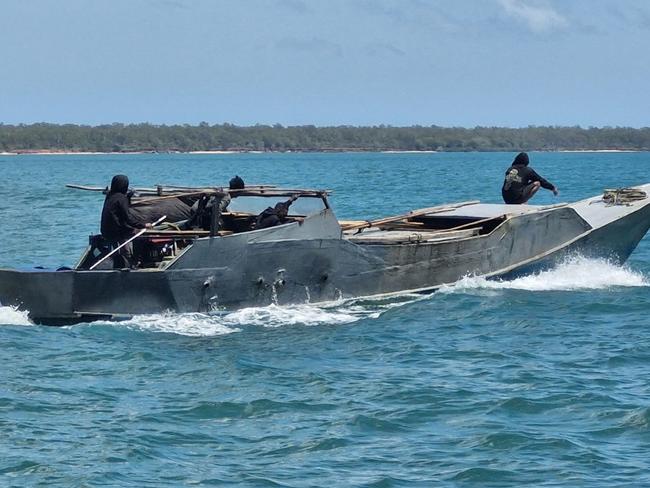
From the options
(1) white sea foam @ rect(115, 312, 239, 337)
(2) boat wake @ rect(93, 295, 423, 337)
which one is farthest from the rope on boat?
(1) white sea foam @ rect(115, 312, 239, 337)

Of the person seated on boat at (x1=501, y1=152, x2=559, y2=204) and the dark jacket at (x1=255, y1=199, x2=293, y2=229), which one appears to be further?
the person seated on boat at (x1=501, y1=152, x2=559, y2=204)

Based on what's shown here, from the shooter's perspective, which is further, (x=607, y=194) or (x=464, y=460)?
(x=607, y=194)

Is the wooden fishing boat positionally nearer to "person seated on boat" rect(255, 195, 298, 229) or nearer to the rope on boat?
"person seated on boat" rect(255, 195, 298, 229)

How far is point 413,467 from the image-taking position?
37.8ft

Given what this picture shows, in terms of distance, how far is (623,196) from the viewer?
23.4 metres

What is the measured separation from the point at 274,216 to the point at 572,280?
5.81 m

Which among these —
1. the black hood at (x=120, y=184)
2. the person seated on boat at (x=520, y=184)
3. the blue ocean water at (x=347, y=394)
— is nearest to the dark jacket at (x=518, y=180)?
the person seated on boat at (x=520, y=184)

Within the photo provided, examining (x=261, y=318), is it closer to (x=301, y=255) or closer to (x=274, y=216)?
(x=301, y=255)

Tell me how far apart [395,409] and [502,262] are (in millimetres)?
7834

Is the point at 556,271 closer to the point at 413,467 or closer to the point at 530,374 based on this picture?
the point at 530,374

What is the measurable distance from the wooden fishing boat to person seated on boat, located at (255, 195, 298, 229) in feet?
0.41

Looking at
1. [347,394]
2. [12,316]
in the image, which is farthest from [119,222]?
[347,394]

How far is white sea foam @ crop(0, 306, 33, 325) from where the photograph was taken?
16953 mm

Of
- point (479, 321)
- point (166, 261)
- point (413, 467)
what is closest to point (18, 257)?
point (166, 261)
